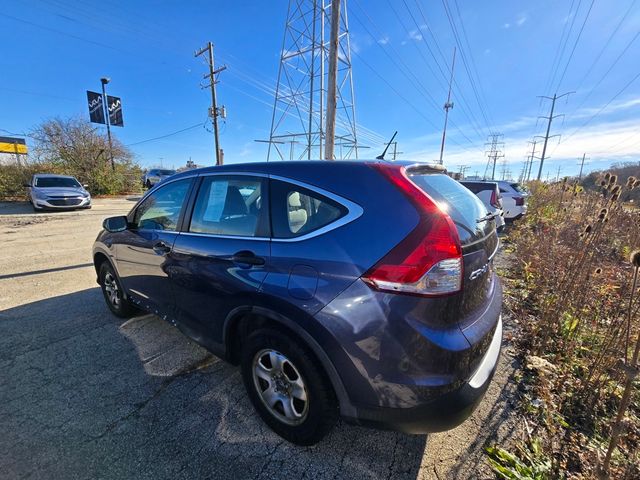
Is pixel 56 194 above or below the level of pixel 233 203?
below

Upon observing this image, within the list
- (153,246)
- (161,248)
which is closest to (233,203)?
(161,248)

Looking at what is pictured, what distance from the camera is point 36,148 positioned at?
20438 millimetres

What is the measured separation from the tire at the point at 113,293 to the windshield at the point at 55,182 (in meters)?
13.2

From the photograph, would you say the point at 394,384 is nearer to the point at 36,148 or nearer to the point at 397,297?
the point at 397,297

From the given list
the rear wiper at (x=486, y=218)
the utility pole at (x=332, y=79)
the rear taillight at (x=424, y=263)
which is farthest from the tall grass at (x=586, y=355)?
the utility pole at (x=332, y=79)

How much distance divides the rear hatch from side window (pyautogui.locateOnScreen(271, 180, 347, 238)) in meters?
0.51

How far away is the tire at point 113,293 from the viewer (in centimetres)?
335

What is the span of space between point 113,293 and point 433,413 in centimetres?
371

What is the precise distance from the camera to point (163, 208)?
2.81m

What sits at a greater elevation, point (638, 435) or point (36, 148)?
point (36, 148)

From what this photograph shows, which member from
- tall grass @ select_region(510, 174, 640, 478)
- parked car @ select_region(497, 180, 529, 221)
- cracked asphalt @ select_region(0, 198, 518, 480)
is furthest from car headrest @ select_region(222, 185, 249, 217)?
parked car @ select_region(497, 180, 529, 221)

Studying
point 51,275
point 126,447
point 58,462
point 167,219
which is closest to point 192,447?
point 126,447

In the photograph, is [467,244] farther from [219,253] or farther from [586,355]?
[586,355]

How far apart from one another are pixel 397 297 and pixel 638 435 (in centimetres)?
218
